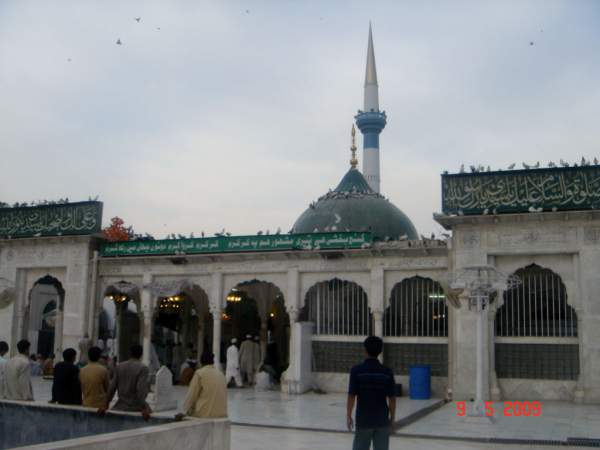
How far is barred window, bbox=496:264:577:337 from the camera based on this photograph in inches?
655

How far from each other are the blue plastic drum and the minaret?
38.3m

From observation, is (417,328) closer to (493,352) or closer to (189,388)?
(493,352)

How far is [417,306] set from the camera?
60.3 feet

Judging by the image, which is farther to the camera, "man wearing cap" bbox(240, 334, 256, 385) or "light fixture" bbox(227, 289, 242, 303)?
"light fixture" bbox(227, 289, 242, 303)

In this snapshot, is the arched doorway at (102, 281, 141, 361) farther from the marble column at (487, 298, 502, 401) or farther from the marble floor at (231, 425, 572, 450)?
the marble floor at (231, 425, 572, 450)

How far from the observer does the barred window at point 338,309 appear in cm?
1895

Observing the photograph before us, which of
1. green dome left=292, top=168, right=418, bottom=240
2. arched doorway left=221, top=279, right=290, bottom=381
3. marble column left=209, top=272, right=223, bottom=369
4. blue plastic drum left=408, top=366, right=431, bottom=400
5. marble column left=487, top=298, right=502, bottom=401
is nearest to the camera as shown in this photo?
marble column left=487, top=298, right=502, bottom=401

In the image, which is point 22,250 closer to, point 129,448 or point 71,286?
point 71,286

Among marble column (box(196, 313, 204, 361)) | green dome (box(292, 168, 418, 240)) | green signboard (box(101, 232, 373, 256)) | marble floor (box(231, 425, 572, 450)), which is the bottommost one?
marble floor (box(231, 425, 572, 450))

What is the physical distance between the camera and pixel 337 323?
19.2 metres

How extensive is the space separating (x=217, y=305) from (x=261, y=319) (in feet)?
11.5

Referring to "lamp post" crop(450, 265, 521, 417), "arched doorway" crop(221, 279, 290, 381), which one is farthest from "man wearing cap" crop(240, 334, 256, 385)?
"lamp post" crop(450, 265, 521, 417)

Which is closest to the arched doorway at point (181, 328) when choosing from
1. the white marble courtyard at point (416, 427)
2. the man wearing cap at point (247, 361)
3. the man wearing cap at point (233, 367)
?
the man wearing cap at point (247, 361)
